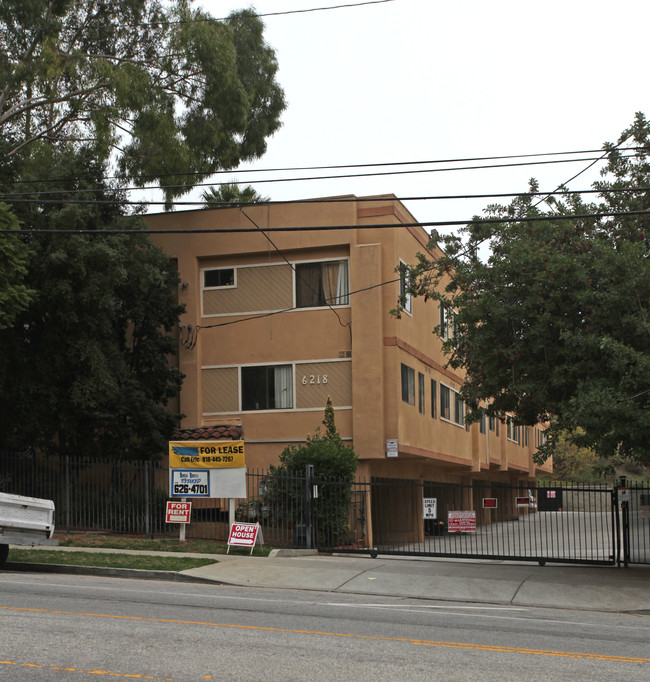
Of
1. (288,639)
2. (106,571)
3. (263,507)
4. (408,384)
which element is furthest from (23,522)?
(408,384)

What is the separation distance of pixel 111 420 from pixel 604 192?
14.6 metres

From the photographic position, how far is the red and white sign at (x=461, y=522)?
846 inches

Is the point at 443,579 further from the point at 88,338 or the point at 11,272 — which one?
the point at 11,272

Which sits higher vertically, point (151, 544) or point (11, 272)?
point (11, 272)

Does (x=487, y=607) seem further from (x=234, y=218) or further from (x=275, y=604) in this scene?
(x=234, y=218)

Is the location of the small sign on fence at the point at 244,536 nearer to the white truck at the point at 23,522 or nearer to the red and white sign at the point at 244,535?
the red and white sign at the point at 244,535

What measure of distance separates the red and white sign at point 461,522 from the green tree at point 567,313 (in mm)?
3896

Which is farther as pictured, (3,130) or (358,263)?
(3,130)

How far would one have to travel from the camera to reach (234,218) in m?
27.2

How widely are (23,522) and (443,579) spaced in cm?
787

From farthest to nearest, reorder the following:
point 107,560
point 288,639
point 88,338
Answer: point 88,338 → point 107,560 → point 288,639

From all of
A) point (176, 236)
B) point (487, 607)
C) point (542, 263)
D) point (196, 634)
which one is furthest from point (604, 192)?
point (176, 236)

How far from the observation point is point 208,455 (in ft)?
69.6

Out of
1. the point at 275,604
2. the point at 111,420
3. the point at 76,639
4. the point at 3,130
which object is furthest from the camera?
the point at 3,130
